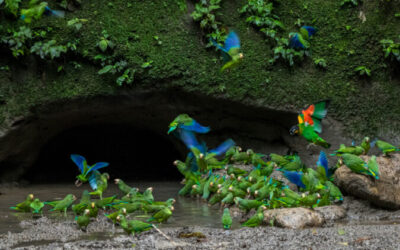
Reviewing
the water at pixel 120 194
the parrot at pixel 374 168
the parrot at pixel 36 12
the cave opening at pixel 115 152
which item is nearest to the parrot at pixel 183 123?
the water at pixel 120 194

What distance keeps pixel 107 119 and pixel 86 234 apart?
4.61 metres

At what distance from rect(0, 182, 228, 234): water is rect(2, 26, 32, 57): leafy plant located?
230cm

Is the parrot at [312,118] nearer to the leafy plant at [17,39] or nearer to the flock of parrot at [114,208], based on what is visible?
the flock of parrot at [114,208]

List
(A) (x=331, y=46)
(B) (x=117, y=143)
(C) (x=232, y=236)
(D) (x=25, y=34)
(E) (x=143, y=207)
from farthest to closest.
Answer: (B) (x=117, y=143) < (A) (x=331, y=46) < (D) (x=25, y=34) < (E) (x=143, y=207) < (C) (x=232, y=236)

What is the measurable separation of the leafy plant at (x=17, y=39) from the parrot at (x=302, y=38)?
4303 millimetres

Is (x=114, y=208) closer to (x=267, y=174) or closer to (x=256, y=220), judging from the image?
(x=256, y=220)

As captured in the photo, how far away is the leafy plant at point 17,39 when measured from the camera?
696cm

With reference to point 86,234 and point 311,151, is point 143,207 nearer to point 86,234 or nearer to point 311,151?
point 86,234

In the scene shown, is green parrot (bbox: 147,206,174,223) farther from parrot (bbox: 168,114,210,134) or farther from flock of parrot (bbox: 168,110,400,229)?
parrot (bbox: 168,114,210,134)

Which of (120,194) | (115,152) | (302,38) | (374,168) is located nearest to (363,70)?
(302,38)

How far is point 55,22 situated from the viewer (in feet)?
23.9

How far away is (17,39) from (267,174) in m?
4.46

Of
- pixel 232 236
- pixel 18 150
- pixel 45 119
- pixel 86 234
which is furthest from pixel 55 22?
pixel 232 236

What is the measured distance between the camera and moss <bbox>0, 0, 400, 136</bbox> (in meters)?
7.30
